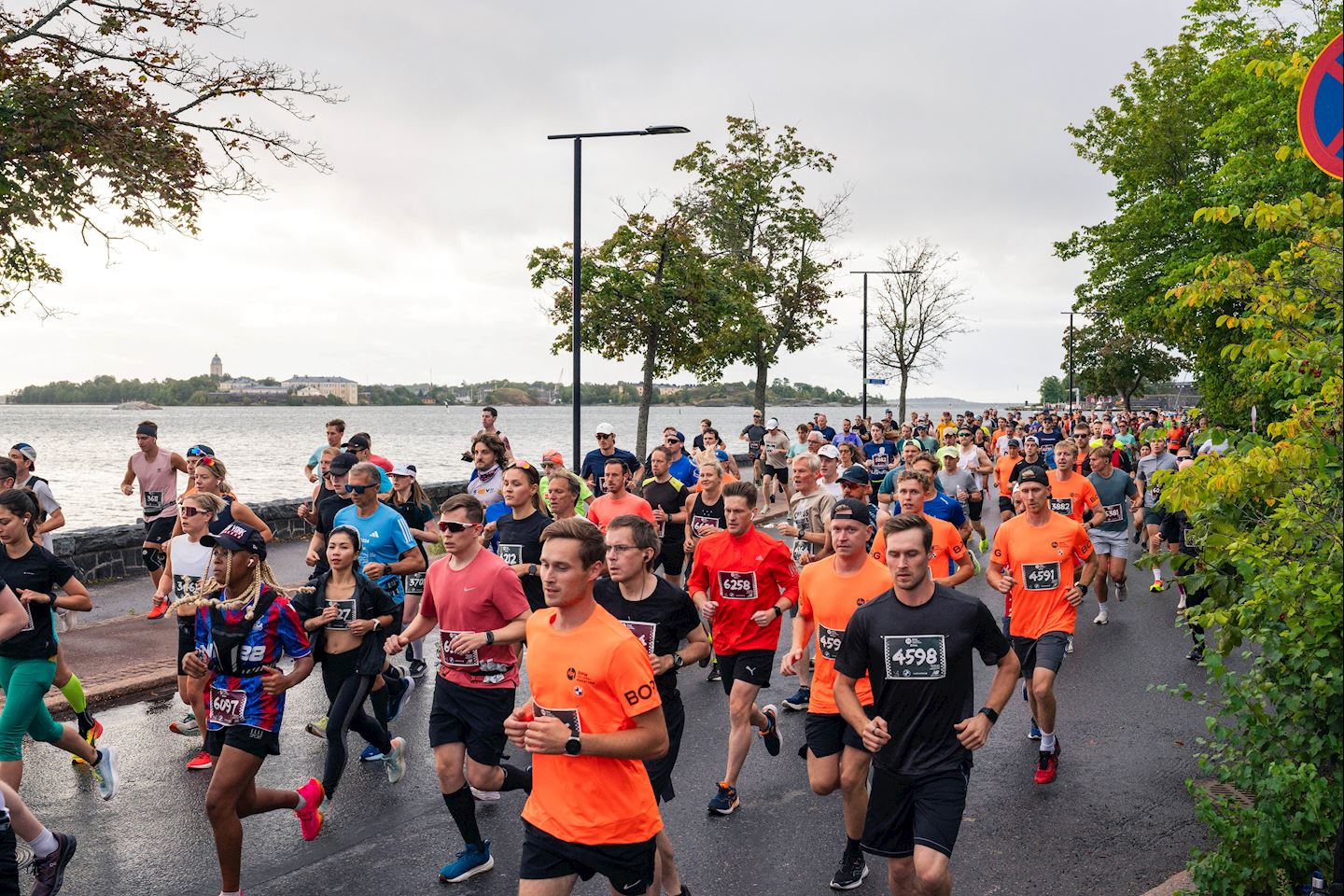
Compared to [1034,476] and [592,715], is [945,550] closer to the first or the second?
[1034,476]

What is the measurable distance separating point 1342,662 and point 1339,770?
44 cm

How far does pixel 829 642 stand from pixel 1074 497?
562 centimetres

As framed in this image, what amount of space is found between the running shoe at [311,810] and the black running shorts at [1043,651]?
439cm

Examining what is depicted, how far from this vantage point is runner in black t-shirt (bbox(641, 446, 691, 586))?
1027cm

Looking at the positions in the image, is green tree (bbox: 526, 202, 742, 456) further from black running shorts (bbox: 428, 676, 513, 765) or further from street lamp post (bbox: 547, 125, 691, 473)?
black running shorts (bbox: 428, 676, 513, 765)

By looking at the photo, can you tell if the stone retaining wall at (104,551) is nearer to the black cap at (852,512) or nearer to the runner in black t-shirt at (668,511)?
the runner in black t-shirt at (668,511)

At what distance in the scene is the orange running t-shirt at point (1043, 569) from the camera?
724cm

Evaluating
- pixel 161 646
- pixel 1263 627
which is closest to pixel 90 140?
pixel 161 646

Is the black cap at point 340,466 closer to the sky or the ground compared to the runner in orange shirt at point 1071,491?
closer to the sky

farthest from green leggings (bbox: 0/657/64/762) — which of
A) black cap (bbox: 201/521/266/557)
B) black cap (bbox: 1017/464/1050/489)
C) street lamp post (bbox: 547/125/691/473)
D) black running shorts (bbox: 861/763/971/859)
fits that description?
street lamp post (bbox: 547/125/691/473)

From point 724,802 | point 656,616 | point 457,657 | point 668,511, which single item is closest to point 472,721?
point 457,657

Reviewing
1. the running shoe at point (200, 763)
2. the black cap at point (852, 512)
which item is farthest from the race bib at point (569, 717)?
the running shoe at point (200, 763)

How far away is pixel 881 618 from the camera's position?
4605mm

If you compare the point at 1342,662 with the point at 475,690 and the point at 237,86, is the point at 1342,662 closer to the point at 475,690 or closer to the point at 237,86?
the point at 475,690
